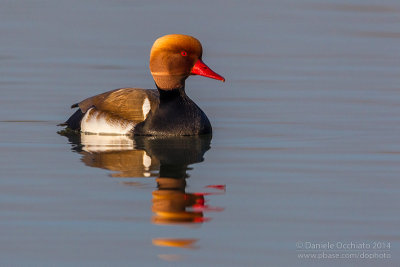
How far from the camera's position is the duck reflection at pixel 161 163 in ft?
24.9

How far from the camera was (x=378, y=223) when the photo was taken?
Answer: 7.33 meters

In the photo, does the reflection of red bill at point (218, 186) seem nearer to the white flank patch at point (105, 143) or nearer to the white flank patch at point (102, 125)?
the white flank patch at point (105, 143)

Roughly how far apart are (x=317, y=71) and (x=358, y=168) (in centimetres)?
543

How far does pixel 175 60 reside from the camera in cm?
1112

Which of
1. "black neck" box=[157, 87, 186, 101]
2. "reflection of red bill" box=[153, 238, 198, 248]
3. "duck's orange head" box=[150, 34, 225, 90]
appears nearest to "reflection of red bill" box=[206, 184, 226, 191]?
"reflection of red bill" box=[153, 238, 198, 248]

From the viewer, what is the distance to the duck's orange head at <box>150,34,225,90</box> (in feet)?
36.3

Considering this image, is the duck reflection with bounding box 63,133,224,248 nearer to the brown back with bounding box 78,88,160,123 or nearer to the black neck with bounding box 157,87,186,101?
the brown back with bounding box 78,88,160,123

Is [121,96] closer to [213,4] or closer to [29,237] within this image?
[29,237]

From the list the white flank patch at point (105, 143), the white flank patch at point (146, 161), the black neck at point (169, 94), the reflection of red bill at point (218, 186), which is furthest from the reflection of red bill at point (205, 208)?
the black neck at point (169, 94)

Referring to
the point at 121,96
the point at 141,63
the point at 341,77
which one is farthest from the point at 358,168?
the point at 141,63

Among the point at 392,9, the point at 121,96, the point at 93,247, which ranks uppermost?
the point at 392,9

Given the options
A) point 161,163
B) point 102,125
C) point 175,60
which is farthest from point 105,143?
point 161,163

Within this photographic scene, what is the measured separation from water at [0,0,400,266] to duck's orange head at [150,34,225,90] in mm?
742

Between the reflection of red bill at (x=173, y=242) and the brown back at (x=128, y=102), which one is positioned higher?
the brown back at (x=128, y=102)
